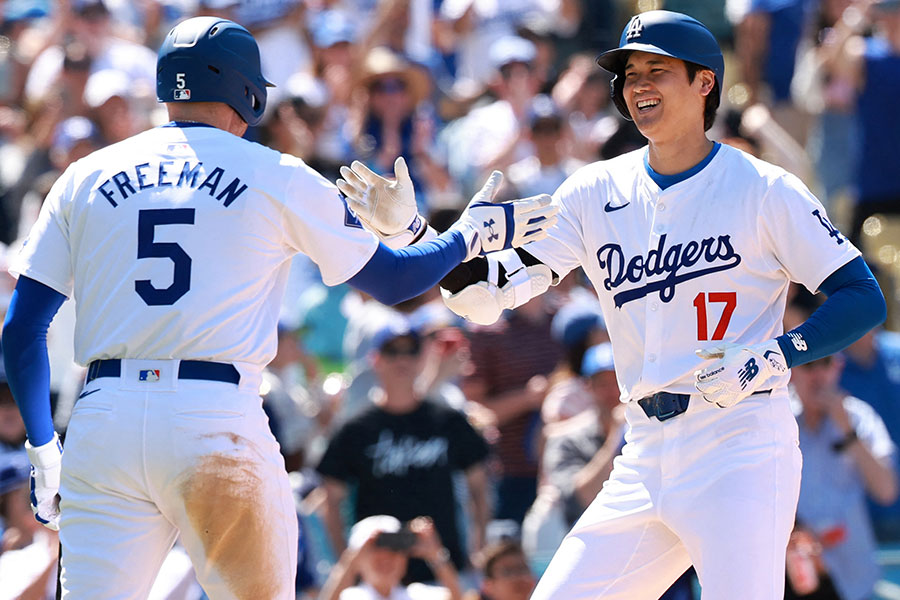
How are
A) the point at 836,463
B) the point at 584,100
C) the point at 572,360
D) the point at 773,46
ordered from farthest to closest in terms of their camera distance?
the point at 584,100, the point at 773,46, the point at 572,360, the point at 836,463

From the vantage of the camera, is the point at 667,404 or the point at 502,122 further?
the point at 502,122

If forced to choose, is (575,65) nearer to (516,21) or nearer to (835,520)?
(516,21)

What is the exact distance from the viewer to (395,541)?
6.71 meters

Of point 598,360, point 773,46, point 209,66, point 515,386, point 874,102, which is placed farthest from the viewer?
point 773,46

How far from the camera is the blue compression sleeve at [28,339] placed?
4383 millimetres

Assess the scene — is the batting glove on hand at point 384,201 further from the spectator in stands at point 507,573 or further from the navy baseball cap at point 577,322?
the navy baseball cap at point 577,322

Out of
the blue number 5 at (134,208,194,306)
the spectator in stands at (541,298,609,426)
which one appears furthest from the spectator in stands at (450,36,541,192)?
the blue number 5 at (134,208,194,306)

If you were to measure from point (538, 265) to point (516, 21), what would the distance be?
21.5 feet

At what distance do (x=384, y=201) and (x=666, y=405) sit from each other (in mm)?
1196

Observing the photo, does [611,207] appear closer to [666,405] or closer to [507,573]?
[666,405]

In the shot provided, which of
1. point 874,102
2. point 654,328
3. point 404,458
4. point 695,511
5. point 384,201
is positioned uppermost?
point 874,102

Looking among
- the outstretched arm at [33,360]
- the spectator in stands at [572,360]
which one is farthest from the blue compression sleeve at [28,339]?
the spectator in stands at [572,360]

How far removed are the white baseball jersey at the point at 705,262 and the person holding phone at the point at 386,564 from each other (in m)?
2.30

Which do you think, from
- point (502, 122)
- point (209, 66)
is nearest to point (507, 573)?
point (209, 66)
